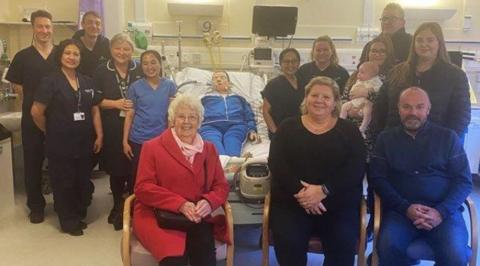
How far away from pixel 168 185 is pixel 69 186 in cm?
119

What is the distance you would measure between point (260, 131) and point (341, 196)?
1353 millimetres

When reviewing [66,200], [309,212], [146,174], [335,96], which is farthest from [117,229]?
[335,96]

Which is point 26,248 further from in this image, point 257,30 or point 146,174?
point 257,30

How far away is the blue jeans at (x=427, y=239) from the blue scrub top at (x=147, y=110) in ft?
4.95

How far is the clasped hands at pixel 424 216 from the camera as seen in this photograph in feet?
7.26

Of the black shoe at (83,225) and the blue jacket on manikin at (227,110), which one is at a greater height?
the blue jacket on manikin at (227,110)

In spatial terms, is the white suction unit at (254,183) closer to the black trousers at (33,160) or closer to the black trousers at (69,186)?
the black trousers at (69,186)

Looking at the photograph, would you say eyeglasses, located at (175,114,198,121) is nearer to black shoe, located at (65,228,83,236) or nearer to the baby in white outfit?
the baby in white outfit

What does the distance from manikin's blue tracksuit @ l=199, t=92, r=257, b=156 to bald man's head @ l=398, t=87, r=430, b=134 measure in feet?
3.85

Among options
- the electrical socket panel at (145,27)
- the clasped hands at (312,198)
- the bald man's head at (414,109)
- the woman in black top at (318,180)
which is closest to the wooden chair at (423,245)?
the woman in black top at (318,180)

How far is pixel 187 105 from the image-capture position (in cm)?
233

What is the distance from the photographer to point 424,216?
2.22m

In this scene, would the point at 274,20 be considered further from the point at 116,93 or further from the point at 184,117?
the point at 184,117

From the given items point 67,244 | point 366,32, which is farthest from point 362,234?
point 366,32
